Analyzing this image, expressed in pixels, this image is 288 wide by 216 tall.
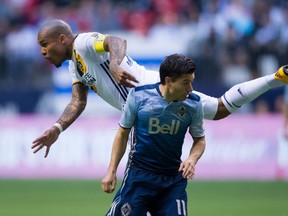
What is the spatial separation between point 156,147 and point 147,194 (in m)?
0.44

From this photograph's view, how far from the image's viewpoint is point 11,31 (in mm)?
23234

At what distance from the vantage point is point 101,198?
1535 centimetres

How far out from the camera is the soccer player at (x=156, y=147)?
8.16 m

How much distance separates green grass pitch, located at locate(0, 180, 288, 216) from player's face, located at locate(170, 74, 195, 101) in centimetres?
499

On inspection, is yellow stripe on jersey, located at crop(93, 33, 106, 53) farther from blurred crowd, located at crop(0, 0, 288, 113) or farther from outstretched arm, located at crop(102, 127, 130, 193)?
blurred crowd, located at crop(0, 0, 288, 113)

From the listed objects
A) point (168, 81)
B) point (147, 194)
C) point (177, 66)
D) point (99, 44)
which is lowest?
point (147, 194)

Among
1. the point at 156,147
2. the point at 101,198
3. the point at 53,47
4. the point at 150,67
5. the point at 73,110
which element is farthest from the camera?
the point at 150,67

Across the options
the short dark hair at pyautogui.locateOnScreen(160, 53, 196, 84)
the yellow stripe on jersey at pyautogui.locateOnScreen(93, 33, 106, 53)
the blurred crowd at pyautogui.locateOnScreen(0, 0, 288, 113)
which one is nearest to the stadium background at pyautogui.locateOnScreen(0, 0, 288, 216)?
the blurred crowd at pyautogui.locateOnScreen(0, 0, 288, 113)

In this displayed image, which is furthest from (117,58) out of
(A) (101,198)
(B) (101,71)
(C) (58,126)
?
(A) (101,198)

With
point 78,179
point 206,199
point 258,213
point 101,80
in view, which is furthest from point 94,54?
point 78,179

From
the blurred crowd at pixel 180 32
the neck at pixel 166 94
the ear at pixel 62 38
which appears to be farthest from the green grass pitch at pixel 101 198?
the neck at pixel 166 94

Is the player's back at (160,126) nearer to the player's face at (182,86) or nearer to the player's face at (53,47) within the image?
the player's face at (182,86)

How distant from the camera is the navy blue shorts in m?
8.24

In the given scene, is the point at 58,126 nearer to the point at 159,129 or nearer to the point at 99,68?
the point at 99,68
